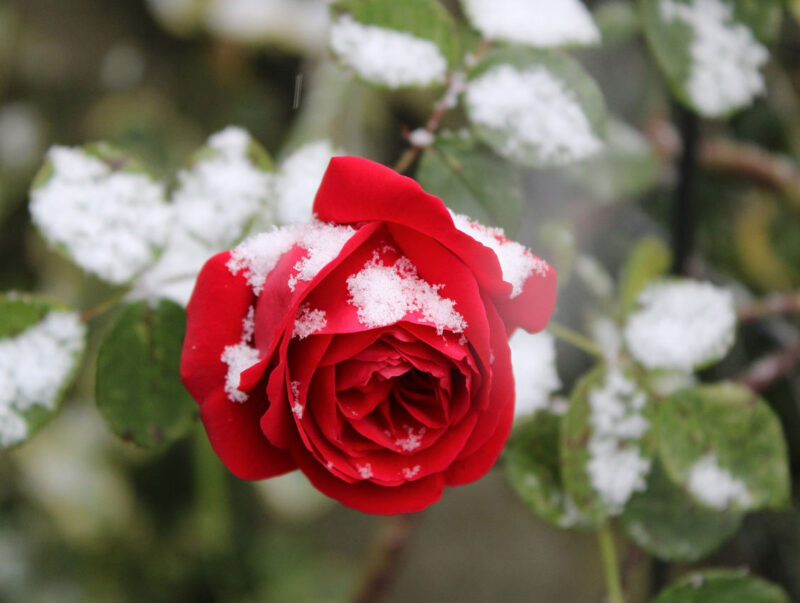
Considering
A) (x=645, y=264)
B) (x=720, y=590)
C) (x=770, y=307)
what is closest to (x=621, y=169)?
(x=645, y=264)

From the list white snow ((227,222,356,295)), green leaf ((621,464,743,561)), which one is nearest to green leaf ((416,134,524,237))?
white snow ((227,222,356,295))

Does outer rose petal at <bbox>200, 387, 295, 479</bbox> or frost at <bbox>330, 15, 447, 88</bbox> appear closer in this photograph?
outer rose petal at <bbox>200, 387, 295, 479</bbox>

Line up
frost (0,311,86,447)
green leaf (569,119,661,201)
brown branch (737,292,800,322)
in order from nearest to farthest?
frost (0,311,86,447) → brown branch (737,292,800,322) → green leaf (569,119,661,201)

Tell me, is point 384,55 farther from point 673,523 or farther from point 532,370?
point 673,523

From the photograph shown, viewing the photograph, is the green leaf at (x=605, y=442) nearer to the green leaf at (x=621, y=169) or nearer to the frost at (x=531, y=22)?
the frost at (x=531, y=22)

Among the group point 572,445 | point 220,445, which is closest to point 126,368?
point 220,445

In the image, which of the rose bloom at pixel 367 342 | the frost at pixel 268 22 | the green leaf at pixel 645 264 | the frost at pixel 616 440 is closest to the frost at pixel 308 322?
the rose bloom at pixel 367 342

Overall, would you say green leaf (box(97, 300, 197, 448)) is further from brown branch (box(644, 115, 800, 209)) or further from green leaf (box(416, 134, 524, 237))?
brown branch (box(644, 115, 800, 209))

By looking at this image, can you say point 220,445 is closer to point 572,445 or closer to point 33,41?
point 572,445
